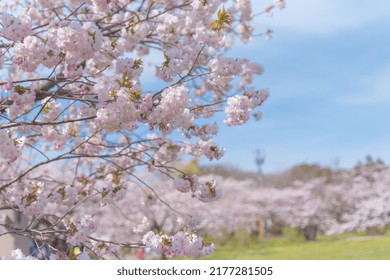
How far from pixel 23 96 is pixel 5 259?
122cm

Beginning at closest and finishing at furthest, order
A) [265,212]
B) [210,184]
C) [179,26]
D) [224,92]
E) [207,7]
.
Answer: [210,184], [207,7], [179,26], [224,92], [265,212]

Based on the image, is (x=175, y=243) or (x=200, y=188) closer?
(x=175, y=243)

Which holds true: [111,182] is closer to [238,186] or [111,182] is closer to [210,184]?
[210,184]

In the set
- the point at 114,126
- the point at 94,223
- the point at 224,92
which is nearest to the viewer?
the point at 114,126

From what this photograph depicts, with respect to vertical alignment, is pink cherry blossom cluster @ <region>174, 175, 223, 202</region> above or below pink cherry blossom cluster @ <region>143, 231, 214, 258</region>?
above

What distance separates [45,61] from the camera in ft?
13.7

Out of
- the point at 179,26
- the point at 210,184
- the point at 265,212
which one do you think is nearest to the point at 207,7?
the point at 179,26

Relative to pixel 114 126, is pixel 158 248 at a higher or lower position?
lower

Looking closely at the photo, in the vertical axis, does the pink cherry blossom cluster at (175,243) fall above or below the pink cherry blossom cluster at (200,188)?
below

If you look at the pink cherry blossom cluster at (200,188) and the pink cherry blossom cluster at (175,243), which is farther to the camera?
the pink cherry blossom cluster at (200,188)

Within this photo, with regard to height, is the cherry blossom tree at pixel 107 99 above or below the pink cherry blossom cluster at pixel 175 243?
above

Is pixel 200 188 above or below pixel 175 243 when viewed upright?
above

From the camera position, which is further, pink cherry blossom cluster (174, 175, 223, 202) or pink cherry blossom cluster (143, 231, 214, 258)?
pink cherry blossom cluster (174, 175, 223, 202)

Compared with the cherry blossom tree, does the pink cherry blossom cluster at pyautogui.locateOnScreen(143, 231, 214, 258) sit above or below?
below
